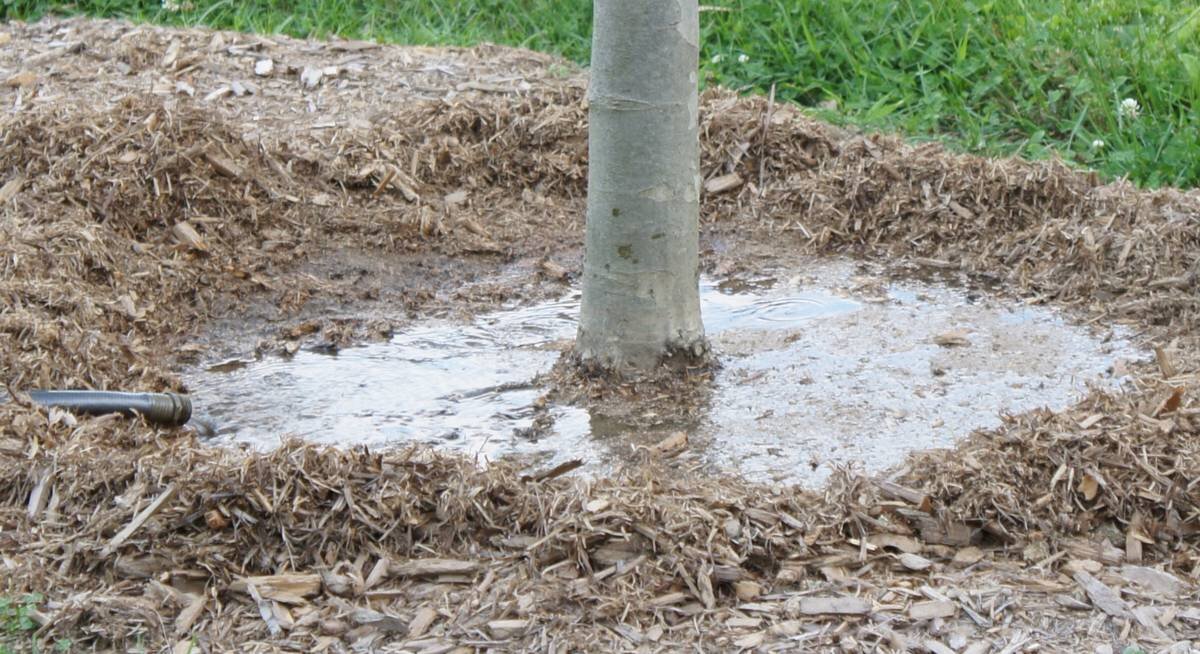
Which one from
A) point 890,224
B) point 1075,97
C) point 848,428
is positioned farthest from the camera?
point 1075,97

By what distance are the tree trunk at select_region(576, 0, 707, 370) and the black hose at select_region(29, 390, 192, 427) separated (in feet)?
3.94

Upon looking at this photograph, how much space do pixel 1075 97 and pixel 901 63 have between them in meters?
0.90

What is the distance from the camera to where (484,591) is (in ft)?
9.82

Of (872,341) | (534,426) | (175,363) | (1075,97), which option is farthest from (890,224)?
(175,363)

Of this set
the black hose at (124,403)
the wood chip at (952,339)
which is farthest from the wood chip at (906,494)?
the black hose at (124,403)

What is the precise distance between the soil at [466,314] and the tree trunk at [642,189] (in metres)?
0.62

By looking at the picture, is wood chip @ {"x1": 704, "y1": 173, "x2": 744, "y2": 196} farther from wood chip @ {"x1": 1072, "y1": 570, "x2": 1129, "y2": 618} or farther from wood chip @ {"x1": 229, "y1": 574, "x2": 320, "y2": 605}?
wood chip @ {"x1": 229, "y1": 574, "x2": 320, "y2": 605}

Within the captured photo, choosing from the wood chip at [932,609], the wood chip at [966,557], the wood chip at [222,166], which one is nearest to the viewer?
the wood chip at [932,609]

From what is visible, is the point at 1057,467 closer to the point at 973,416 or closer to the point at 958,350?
the point at 973,416

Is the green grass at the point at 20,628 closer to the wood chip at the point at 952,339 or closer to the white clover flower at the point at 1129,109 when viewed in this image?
the wood chip at the point at 952,339

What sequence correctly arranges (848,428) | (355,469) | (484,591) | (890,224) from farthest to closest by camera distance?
(890,224) < (848,428) < (355,469) < (484,591)

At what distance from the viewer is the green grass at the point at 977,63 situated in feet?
20.7

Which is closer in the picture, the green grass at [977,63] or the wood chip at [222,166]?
the wood chip at [222,166]

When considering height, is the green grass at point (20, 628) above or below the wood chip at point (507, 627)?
below
